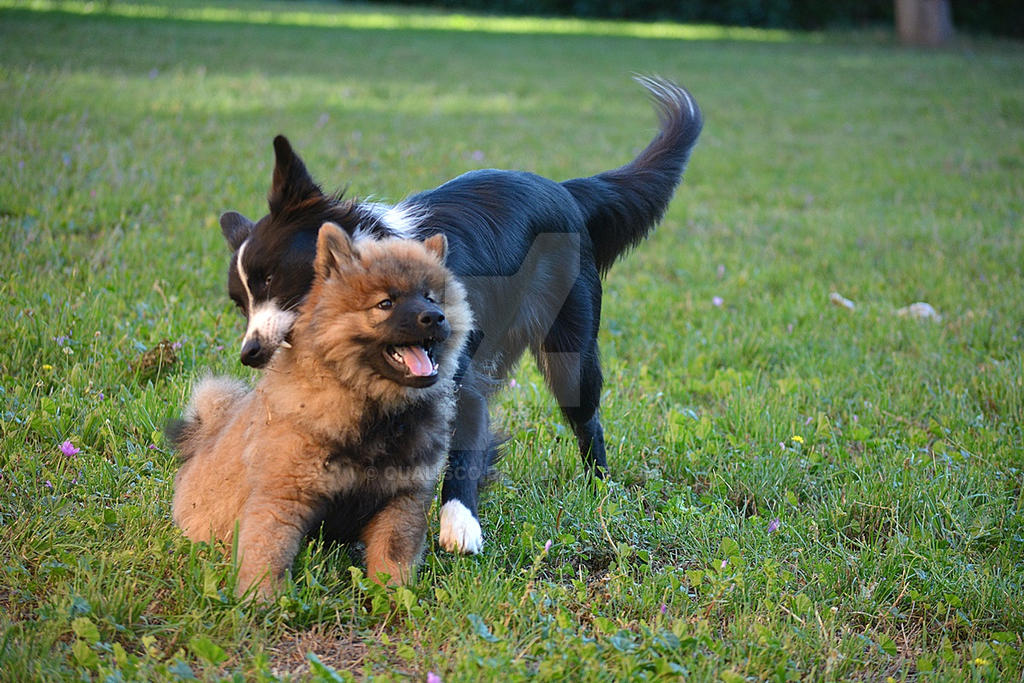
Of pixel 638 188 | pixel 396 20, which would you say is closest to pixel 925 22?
pixel 396 20

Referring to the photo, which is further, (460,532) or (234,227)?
(234,227)

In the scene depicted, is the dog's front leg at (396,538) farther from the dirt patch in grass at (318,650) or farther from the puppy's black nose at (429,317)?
the puppy's black nose at (429,317)

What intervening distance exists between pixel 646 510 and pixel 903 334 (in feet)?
9.71

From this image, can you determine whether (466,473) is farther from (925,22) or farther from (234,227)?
(925,22)

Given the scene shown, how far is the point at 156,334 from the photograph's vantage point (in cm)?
495

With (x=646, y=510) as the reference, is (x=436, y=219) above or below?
above

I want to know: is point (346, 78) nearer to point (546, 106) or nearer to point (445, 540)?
point (546, 106)

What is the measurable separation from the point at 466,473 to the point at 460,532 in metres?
0.25

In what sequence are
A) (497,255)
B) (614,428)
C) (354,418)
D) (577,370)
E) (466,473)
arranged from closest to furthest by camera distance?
(354,418), (466,473), (497,255), (577,370), (614,428)

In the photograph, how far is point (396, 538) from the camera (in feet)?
10.1

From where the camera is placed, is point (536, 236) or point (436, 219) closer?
point (436, 219)

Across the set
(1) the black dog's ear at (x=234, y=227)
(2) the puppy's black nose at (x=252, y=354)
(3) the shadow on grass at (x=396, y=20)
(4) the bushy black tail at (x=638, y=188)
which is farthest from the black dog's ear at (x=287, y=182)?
(3) the shadow on grass at (x=396, y=20)

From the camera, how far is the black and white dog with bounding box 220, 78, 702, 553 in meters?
3.36

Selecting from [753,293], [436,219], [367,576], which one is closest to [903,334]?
[753,293]
